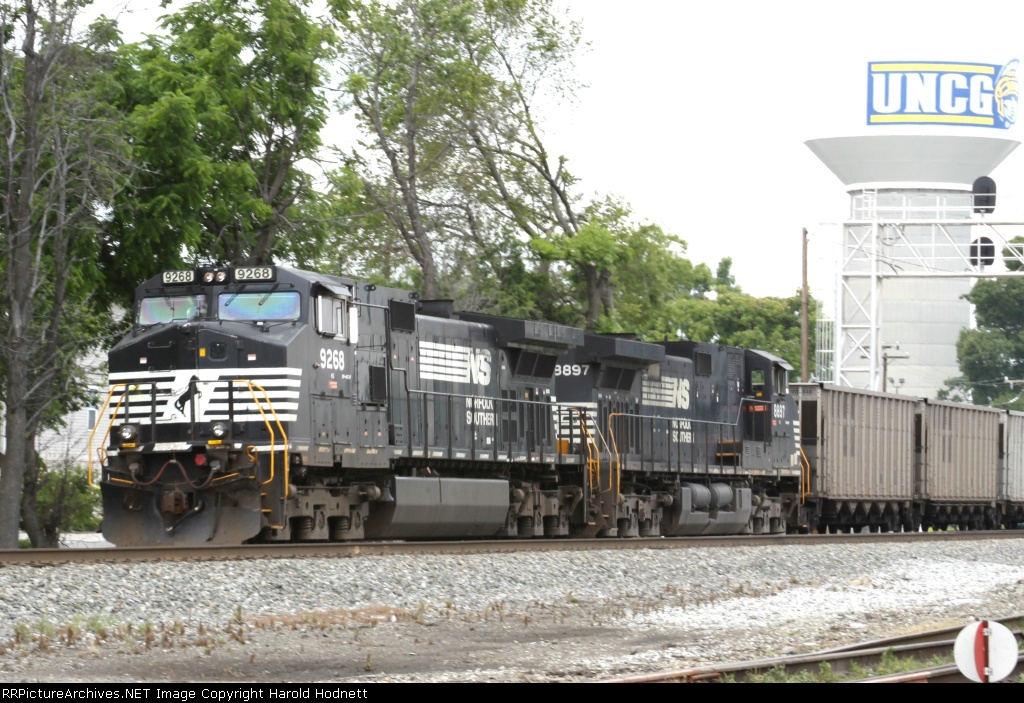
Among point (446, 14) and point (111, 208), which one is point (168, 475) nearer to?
point (111, 208)

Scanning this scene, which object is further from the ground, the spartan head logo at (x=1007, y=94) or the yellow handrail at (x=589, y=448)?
the spartan head logo at (x=1007, y=94)

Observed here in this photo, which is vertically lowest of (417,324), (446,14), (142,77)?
(417,324)

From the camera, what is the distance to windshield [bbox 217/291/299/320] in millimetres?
19266

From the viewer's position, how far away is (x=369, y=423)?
20.4 m

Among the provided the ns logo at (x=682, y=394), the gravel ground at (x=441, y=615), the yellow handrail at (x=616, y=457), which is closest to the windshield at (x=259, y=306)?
the gravel ground at (x=441, y=615)

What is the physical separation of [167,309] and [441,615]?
6.99 metres

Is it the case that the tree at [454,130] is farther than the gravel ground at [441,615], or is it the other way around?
the tree at [454,130]

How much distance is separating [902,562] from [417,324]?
27.4ft

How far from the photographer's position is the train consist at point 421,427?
18.8 m

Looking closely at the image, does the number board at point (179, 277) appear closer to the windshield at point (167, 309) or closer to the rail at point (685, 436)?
the windshield at point (167, 309)

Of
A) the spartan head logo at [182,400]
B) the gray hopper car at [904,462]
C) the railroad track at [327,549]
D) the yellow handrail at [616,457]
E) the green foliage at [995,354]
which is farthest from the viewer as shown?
the green foliage at [995,354]

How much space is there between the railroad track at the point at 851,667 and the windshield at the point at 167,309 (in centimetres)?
1037

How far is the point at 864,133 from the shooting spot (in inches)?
3137

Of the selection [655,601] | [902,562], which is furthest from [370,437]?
[902,562]
